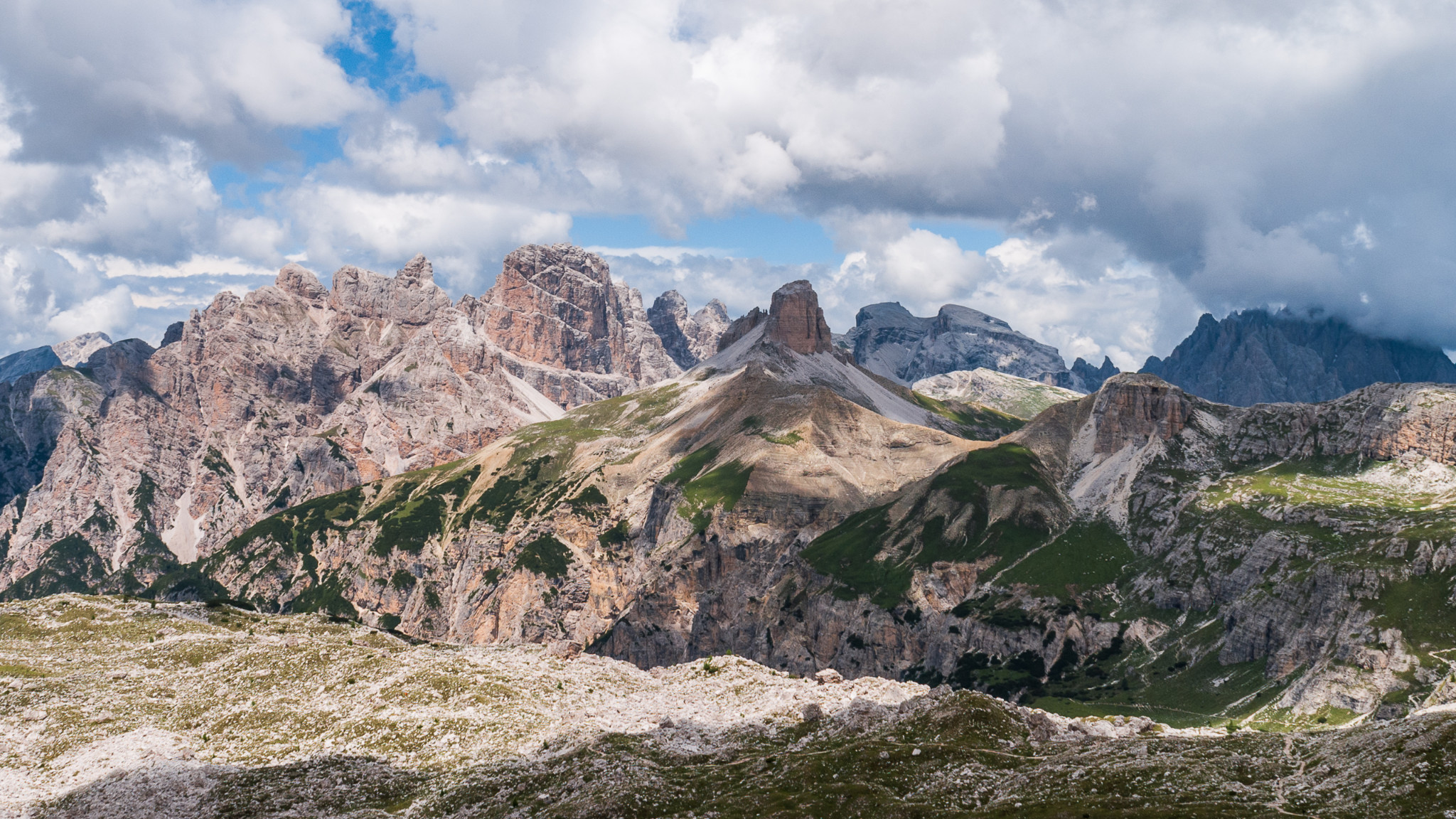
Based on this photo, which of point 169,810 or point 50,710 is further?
point 50,710

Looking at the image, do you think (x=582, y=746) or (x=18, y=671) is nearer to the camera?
(x=582, y=746)

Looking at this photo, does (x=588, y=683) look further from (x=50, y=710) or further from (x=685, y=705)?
(x=50, y=710)

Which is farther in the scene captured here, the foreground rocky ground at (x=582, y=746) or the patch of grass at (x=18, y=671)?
the patch of grass at (x=18, y=671)

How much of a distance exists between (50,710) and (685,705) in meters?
74.7

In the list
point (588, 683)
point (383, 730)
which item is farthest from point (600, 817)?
point (588, 683)

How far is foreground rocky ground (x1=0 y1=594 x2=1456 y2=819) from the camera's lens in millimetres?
86562

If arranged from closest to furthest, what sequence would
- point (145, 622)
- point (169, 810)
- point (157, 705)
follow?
point (169, 810), point (157, 705), point (145, 622)

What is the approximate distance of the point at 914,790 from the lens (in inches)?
3578

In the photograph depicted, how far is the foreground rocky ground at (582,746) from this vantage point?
86.6 metres

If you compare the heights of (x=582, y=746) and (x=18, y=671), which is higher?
(x=18, y=671)

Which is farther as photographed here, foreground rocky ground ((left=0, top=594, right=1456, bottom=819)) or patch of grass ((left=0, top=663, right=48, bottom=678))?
patch of grass ((left=0, top=663, right=48, bottom=678))

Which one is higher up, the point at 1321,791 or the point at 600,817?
the point at 1321,791

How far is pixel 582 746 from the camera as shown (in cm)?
10900

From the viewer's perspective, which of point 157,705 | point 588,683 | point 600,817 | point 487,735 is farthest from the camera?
point 588,683
